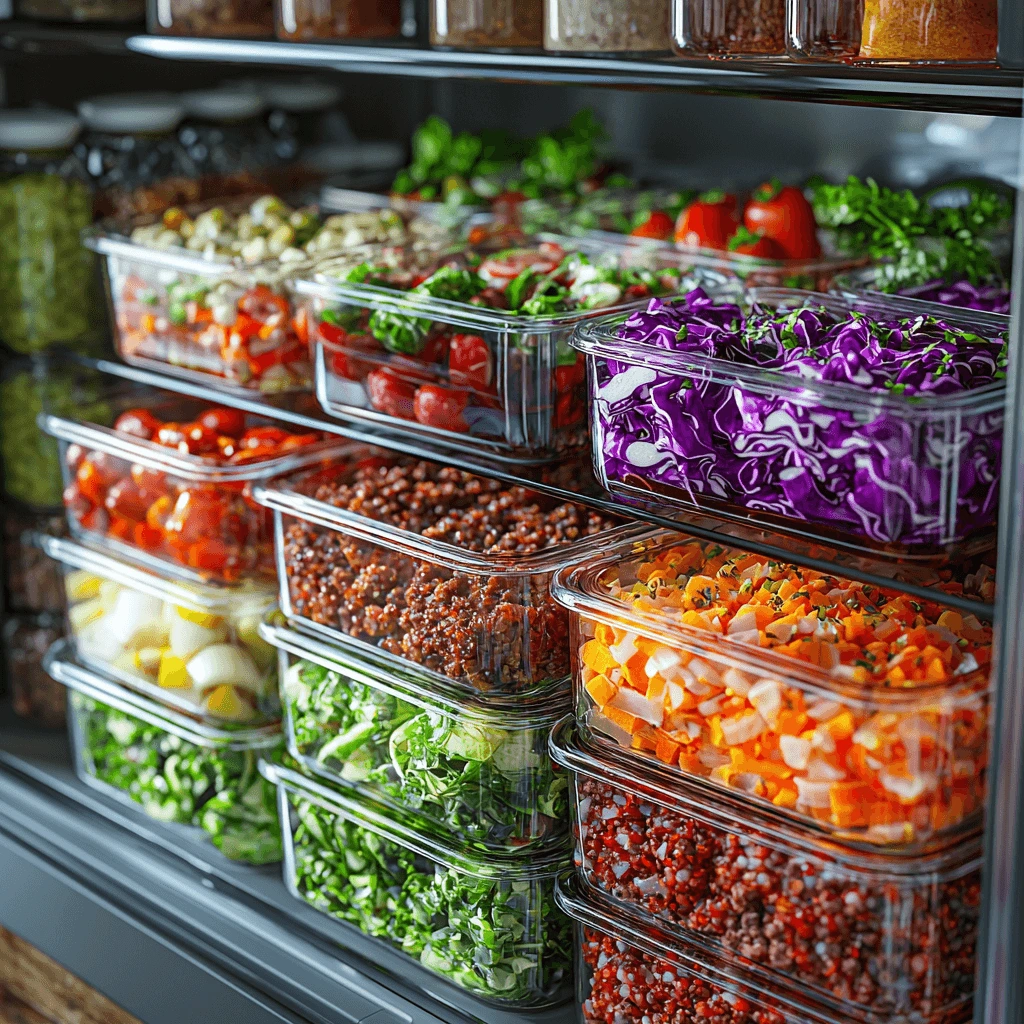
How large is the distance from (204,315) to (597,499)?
1.96ft

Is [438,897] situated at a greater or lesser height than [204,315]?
lesser

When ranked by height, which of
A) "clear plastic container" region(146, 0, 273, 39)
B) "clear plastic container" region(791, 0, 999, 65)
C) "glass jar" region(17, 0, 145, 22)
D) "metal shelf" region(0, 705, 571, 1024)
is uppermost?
"glass jar" region(17, 0, 145, 22)

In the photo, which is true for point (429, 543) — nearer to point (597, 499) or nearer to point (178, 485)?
point (597, 499)

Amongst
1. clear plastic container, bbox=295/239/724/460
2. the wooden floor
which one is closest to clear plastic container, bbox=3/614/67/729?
the wooden floor

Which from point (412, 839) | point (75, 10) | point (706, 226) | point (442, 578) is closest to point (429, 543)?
point (442, 578)

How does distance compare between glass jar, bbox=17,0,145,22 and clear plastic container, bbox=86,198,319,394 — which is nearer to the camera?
clear plastic container, bbox=86,198,319,394

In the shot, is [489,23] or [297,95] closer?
[489,23]

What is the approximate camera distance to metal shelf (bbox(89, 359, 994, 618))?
1076mm

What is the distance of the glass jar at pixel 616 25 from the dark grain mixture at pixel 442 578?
1.46 feet

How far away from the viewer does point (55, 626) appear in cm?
205

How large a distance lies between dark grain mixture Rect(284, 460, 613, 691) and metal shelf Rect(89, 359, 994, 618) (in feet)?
0.14

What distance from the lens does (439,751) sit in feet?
4.53

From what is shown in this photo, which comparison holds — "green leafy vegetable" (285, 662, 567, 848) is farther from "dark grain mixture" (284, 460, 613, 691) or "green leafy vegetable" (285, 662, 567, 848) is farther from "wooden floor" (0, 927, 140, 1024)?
"wooden floor" (0, 927, 140, 1024)

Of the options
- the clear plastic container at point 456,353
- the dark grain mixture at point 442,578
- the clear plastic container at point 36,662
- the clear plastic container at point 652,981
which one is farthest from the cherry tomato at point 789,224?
the clear plastic container at point 36,662
